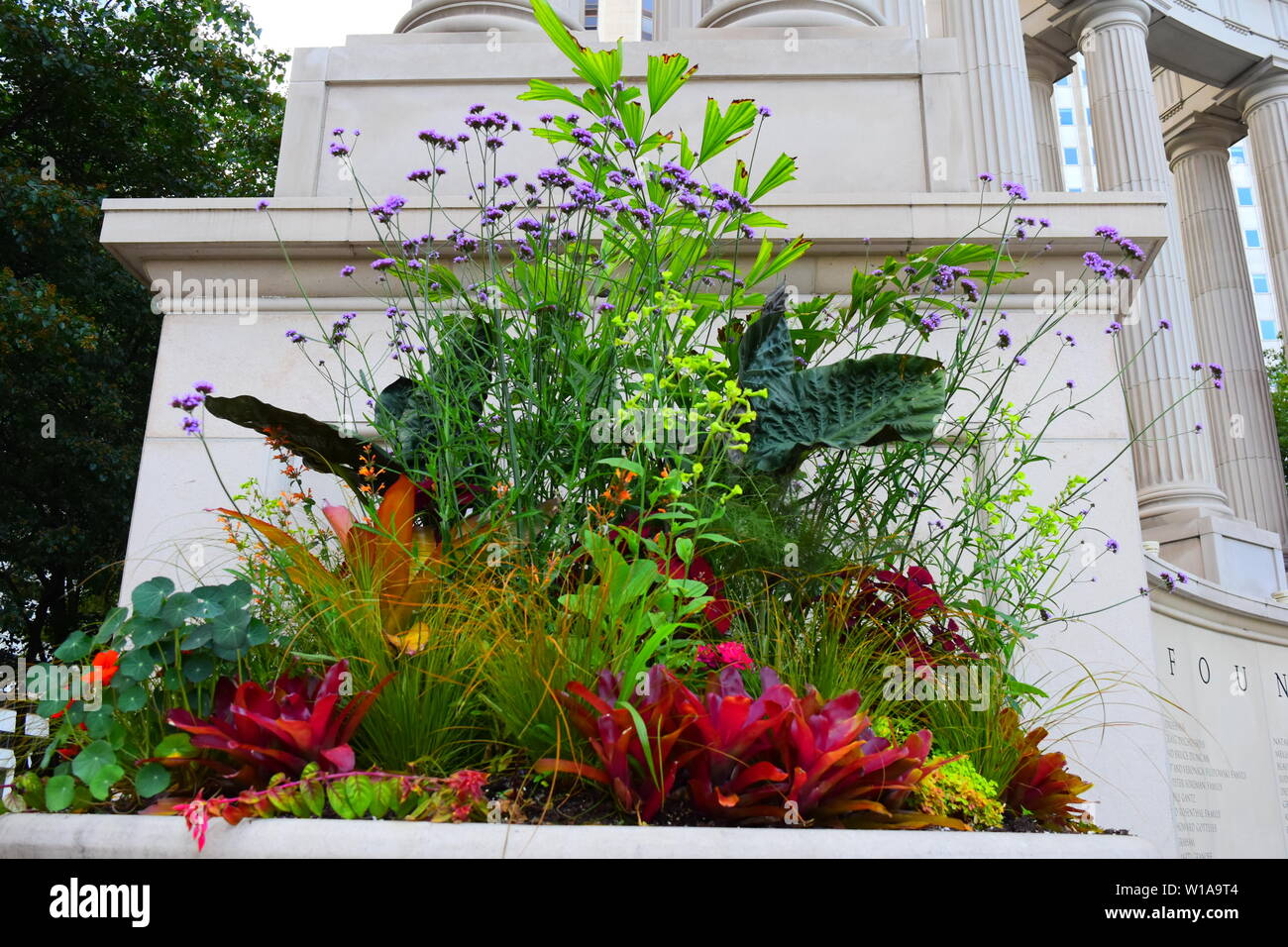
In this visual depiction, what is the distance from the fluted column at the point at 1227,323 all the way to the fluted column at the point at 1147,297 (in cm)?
257

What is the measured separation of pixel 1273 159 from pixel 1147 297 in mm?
9521

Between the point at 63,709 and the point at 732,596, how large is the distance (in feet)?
7.18

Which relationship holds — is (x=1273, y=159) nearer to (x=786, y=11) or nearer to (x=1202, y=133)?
(x=1202, y=133)

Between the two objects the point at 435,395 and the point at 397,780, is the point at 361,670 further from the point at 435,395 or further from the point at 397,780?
the point at 435,395

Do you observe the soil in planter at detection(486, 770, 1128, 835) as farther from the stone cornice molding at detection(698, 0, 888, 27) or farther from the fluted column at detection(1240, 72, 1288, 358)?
the fluted column at detection(1240, 72, 1288, 358)

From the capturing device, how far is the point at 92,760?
9.92 ft

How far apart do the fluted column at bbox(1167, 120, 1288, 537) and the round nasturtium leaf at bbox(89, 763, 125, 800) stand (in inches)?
934

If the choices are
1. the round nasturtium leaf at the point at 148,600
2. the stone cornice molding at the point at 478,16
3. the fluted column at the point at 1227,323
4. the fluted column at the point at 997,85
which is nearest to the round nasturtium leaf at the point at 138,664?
the round nasturtium leaf at the point at 148,600

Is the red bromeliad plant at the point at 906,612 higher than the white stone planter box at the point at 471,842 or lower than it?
higher

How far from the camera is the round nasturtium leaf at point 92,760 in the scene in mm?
2988

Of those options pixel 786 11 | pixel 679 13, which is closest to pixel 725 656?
pixel 786 11

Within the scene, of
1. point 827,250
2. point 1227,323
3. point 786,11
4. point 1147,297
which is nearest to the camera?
point 827,250

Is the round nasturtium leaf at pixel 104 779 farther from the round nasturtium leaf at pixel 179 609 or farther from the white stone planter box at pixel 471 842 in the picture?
the round nasturtium leaf at pixel 179 609

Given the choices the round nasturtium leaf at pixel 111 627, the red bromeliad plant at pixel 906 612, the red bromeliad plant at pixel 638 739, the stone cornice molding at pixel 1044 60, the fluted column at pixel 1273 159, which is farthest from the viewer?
the fluted column at pixel 1273 159
